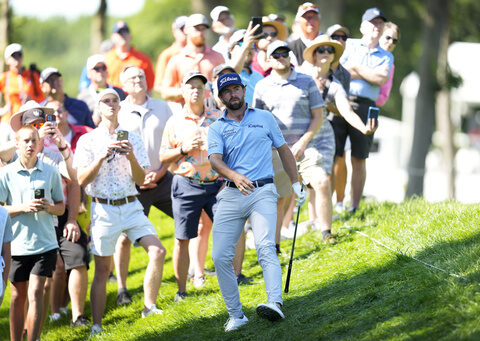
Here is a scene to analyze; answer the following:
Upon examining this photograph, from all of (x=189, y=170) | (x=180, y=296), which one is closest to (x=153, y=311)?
(x=180, y=296)

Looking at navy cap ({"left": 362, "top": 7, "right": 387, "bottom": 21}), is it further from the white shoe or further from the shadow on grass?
the shadow on grass

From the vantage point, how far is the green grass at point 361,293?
578cm

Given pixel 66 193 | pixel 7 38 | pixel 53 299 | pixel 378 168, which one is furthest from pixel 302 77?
pixel 378 168

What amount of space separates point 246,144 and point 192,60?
133 inches

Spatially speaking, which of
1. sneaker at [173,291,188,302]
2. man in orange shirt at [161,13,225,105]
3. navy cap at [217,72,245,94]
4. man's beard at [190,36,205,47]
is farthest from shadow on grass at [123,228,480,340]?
man's beard at [190,36,205,47]

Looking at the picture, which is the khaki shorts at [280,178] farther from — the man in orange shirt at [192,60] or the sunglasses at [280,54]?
the man in orange shirt at [192,60]

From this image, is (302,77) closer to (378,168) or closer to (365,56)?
(365,56)

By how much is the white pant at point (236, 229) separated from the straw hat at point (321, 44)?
2835 millimetres

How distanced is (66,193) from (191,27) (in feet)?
9.69

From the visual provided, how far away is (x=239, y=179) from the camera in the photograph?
6648 mm

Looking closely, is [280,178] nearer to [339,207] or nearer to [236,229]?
[236,229]

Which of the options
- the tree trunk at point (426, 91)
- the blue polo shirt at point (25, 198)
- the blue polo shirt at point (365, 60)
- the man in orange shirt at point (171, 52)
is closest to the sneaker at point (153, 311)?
the blue polo shirt at point (25, 198)

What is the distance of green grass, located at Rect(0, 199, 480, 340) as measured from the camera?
5.78 meters

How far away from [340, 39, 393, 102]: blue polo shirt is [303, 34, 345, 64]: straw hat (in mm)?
804
